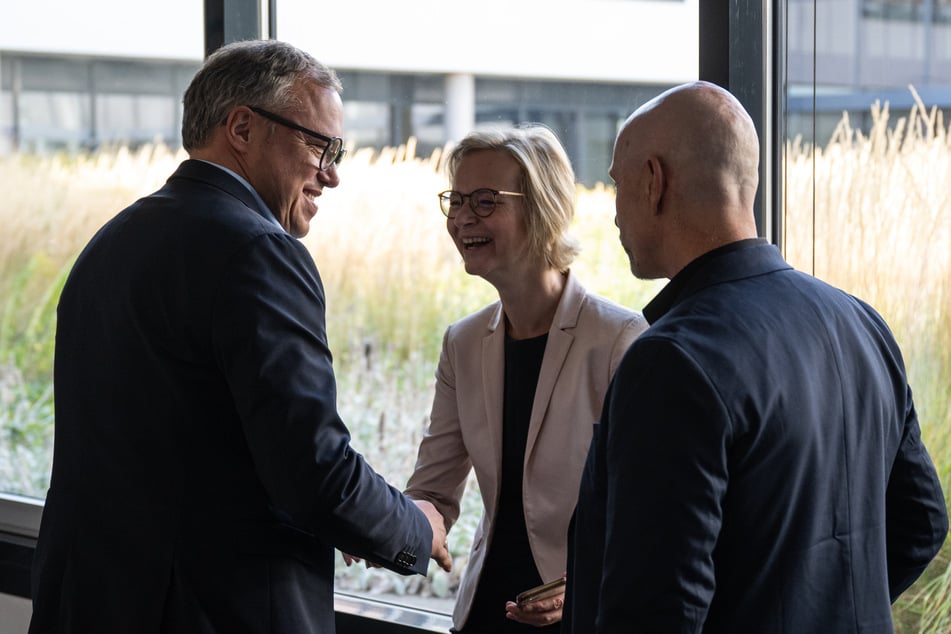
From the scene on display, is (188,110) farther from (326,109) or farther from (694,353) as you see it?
(694,353)

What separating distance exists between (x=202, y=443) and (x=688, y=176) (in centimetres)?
96

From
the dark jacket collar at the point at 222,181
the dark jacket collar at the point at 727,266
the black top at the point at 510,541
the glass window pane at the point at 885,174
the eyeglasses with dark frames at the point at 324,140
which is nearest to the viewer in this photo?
the dark jacket collar at the point at 727,266

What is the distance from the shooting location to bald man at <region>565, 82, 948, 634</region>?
1.33 m

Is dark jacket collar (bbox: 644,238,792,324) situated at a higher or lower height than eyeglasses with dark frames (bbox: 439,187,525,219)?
lower

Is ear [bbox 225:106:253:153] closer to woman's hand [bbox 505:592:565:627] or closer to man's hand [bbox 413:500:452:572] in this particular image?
man's hand [bbox 413:500:452:572]

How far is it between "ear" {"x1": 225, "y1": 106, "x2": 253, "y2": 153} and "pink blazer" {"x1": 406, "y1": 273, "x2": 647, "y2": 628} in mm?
720

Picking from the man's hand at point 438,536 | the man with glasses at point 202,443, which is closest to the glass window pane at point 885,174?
the man's hand at point 438,536

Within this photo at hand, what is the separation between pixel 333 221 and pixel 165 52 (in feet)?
3.05

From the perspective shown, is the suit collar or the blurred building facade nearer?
the suit collar

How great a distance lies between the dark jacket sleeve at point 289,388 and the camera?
1.83 metres

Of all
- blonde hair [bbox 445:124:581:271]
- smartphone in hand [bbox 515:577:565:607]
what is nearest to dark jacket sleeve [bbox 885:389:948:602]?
smartphone in hand [bbox 515:577:565:607]

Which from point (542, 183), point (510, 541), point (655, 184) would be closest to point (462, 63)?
point (542, 183)

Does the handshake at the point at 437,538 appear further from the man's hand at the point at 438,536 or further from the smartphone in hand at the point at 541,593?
the smartphone in hand at the point at 541,593

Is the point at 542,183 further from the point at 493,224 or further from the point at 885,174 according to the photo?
the point at 885,174
